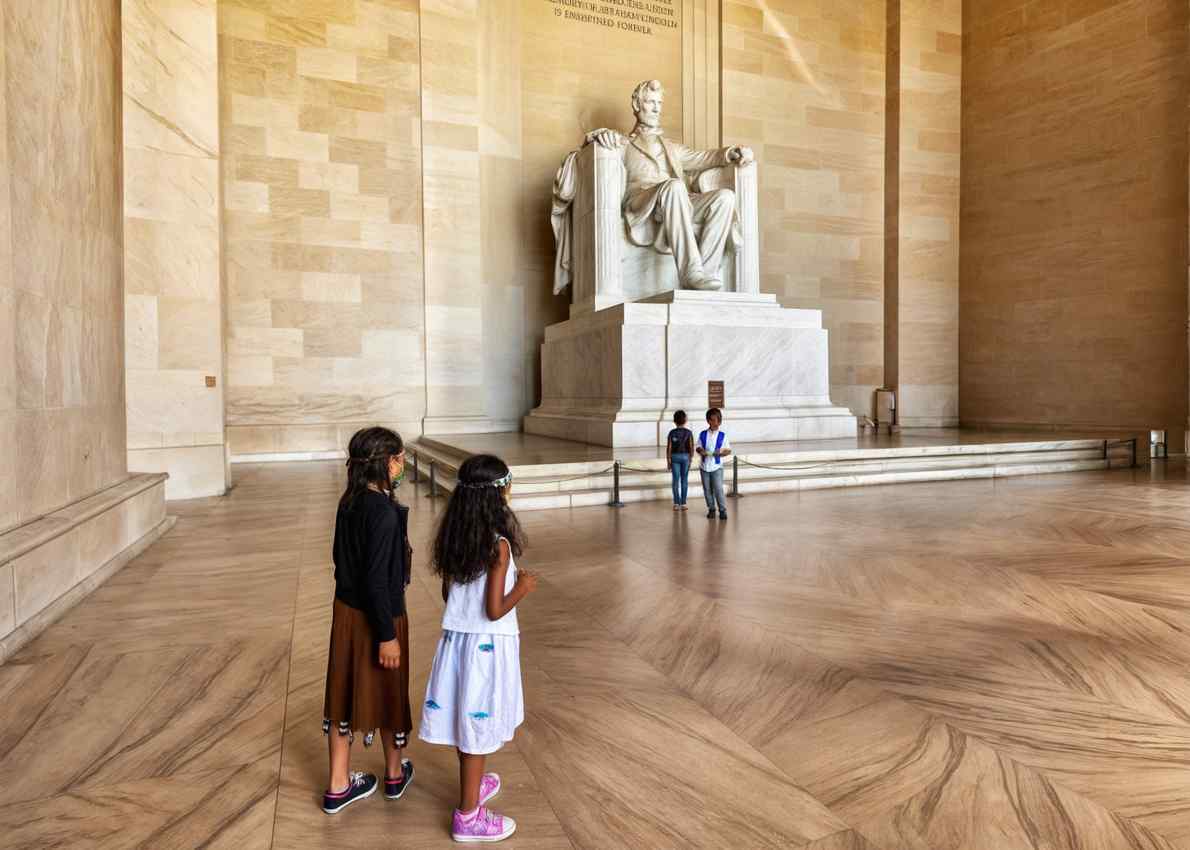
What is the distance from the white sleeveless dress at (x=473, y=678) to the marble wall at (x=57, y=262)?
262 cm

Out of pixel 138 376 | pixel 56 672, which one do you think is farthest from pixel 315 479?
pixel 56 672

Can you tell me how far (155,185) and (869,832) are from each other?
7.26 metres

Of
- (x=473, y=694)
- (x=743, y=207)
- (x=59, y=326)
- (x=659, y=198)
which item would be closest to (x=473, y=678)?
(x=473, y=694)

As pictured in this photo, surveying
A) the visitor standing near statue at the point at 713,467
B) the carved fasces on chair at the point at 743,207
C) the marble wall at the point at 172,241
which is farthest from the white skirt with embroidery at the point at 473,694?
the carved fasces on chair at the point at 743,207

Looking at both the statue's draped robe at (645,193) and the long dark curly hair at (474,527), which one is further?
the statue's draped robe at (645,193)

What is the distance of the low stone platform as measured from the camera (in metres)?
6.69

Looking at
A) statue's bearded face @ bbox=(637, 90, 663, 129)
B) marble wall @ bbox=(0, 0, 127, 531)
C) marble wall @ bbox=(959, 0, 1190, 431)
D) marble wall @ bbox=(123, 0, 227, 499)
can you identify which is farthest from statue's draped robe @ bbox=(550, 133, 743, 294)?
marble wall @ bbox=(0, 0, 127, 531)

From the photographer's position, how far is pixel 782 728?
232 centimetres

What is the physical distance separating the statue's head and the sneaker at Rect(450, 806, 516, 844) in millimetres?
10720

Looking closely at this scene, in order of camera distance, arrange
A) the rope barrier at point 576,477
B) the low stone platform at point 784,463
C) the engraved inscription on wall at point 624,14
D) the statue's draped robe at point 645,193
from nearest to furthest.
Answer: the rope barrier at point 576,477 < the low stone platform at point 784,463 < the statue's draped robe at point 645,193 < the engraved inscription on wall at point 624,14

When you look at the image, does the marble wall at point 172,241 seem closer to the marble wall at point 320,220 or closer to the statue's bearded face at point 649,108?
the marble wall at point 320,220

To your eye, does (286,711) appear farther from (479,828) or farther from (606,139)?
(606,139)

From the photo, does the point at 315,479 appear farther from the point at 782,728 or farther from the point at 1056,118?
the point at 1056,118

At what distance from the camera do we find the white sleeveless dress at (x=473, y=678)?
185 centimetres
